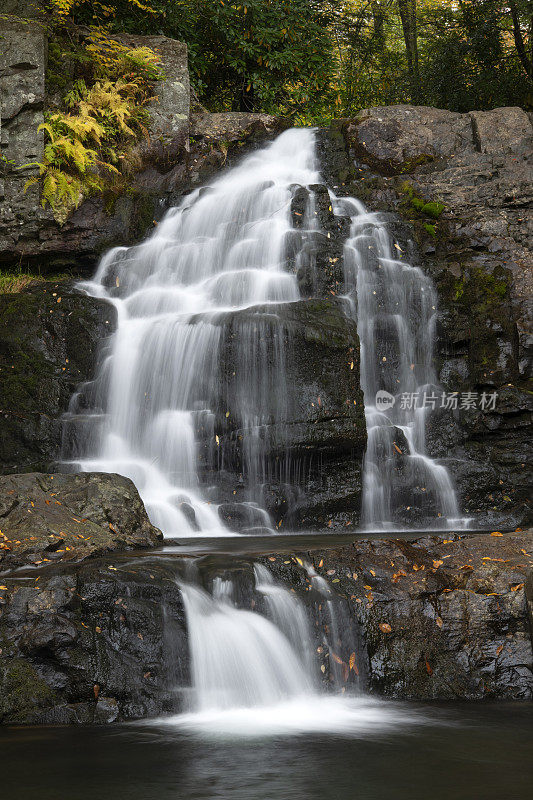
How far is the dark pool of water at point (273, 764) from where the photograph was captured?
11.0 ft

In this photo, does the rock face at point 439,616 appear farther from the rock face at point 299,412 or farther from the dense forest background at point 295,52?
the dense forest background at point 295,52

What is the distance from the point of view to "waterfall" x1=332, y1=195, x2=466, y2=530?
28.0 feet

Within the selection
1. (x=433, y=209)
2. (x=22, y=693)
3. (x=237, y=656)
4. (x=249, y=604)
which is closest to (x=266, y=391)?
(x=249, y=604)

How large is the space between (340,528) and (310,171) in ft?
25.3

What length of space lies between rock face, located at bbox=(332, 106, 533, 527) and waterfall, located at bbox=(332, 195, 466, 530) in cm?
23

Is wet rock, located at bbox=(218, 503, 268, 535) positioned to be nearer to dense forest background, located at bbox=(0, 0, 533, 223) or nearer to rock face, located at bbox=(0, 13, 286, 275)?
rock face, located at bbox=(0, 13, 286, 275)

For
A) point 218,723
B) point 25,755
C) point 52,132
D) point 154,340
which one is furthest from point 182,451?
point 52,132

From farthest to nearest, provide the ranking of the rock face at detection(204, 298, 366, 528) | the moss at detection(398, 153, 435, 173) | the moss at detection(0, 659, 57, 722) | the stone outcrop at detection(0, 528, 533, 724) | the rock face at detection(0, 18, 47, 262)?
the moss at detection(398, 153, 435, 173)
the rock face at detection(0, 18, 47, 262)
the rock face at detection(204, 298, 366, 528)
the stone outcrop at detection(0, 528, 533, 724)
the moss at detection(0, 659, 57, 722)

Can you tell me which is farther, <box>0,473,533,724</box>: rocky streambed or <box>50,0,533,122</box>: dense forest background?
<box>50,0,533,122</box>: dense forest background

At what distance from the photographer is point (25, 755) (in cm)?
379

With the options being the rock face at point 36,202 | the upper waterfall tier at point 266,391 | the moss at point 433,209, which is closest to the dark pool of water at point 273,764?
the upper waterfall tier at point 266,391

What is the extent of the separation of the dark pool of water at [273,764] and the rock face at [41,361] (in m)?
5.01

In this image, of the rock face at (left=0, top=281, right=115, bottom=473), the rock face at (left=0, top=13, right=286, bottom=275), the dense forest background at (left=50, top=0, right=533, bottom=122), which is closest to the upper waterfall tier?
the rock face at (left=0, top=281, right=115, bottom=473)

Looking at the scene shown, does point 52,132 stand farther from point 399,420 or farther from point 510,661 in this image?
point 510,661
